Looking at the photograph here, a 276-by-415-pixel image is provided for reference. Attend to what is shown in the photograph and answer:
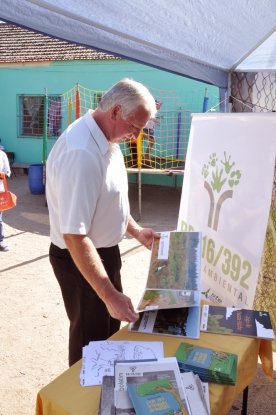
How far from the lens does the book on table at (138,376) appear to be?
1.22m

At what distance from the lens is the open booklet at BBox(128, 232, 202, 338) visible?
5.63 ft

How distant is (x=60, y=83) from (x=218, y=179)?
32.5ft

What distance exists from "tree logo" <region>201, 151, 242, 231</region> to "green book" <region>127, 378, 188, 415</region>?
1442 millimetres

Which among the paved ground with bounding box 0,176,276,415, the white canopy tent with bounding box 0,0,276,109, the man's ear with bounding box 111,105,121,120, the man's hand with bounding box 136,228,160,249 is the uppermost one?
the white canopy tent with bounding box 0,0,276,109

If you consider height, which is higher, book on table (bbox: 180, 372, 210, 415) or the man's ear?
the man's ear

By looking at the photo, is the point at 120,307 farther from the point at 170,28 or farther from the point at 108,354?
the point at 170,28

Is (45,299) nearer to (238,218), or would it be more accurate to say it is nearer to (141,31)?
(238,218)

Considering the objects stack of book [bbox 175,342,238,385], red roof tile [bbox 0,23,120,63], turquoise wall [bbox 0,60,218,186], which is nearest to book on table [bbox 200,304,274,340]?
stack of book [bbox 175,342,238,385]

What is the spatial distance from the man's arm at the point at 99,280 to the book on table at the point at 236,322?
404mm

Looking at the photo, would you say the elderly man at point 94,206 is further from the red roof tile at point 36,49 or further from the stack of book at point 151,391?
the red roof tile at point 36,49

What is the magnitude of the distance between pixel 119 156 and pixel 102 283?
2.41ft

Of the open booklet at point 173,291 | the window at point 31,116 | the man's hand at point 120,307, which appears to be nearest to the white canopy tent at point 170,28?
the open booklet at point 173,291

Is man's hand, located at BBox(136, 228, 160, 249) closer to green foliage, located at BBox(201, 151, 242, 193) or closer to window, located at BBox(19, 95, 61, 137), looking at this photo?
green foliage, located at BBox(201, 151, 242, 193)

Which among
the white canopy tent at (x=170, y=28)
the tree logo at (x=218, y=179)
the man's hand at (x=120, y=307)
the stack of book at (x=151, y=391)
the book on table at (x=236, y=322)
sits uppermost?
the white canopy tent at (x=170, y=28)
